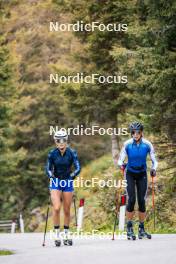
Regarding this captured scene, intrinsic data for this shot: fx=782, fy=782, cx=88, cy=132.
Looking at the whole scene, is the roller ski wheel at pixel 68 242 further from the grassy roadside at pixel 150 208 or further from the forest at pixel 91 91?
the grassy roadside at pixel 150 208

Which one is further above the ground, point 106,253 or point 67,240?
point 67,240

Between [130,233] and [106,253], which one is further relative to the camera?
[130,233]

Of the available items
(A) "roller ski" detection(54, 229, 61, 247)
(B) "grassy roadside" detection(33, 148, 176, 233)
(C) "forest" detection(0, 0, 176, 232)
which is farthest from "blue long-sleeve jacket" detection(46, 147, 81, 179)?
(B) "grassy roadside" detection(33, 148, 176, 233)

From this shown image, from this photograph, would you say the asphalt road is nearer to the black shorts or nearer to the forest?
the black shorts

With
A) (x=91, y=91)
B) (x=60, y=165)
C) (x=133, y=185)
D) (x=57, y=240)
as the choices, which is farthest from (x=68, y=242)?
(x=91, y=91)

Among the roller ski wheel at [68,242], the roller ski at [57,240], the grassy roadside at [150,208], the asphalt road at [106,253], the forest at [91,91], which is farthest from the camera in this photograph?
the grassy roadside at [150,208]

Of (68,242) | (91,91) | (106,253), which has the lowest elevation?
(106,253)

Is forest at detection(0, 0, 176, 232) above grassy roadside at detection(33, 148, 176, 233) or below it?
above

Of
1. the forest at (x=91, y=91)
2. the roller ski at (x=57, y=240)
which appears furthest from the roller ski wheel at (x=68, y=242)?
the forest at (x=91, y=91)

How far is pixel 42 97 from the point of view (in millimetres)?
44875

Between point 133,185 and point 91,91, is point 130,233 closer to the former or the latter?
point 133,185

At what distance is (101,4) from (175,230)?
431 inches

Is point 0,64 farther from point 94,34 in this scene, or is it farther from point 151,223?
point 151,223

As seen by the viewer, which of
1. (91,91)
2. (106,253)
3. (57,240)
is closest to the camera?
(106,253)
